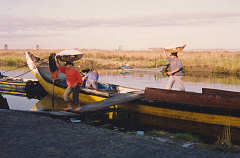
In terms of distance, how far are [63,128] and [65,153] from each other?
217 centimetres

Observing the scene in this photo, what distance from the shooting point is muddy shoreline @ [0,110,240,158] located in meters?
5.86

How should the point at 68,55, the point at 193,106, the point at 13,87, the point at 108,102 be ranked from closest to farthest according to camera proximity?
1. the point at 193,106
2. the point at 108,102
3. the point at 68,55
4. the point at 13,87

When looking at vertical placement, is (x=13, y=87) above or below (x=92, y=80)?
below

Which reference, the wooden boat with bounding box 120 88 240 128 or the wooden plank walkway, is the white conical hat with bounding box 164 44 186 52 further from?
the wooden plank walkway

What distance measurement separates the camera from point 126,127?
32.9 feet

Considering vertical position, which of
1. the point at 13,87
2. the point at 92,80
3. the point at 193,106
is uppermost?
the point at 92,80

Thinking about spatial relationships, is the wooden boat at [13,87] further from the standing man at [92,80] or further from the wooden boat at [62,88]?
the standing man at [92,80]

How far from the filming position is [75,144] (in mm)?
6422

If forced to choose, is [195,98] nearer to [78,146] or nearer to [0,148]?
[78,146]

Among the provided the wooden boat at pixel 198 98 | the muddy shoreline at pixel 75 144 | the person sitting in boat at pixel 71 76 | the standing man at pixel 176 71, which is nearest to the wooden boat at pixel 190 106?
the wooden boat at pixel 198 98

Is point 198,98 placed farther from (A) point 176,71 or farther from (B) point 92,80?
(B) point 92,80

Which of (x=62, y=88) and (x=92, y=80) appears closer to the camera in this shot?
(x=92, y=80)

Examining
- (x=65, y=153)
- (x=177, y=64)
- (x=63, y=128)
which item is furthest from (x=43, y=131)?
(x=177, y=64)

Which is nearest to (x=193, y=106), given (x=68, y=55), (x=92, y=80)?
(x=68, y=55)
